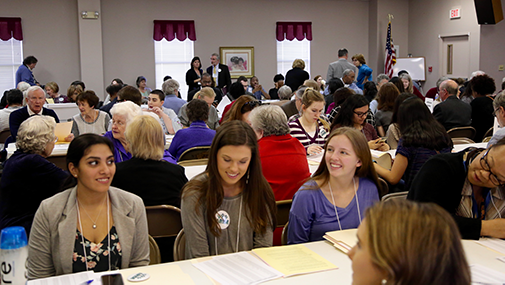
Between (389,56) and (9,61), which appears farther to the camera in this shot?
(389,56)

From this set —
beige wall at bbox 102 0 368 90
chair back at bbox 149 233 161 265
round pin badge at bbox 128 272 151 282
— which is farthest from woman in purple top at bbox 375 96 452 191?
beige wall at bbox 102 0 368 90

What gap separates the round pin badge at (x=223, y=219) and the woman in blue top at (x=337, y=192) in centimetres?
32

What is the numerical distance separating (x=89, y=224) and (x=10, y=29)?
429 inches

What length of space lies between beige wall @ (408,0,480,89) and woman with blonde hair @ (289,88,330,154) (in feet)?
29.9

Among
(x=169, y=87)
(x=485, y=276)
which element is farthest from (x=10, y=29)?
(x=485, y=276)

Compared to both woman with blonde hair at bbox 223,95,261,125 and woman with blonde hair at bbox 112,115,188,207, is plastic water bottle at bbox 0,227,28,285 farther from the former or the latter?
woman with blonde hair at bbox 223,95,261,125

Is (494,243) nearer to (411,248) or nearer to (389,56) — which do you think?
(411,248)

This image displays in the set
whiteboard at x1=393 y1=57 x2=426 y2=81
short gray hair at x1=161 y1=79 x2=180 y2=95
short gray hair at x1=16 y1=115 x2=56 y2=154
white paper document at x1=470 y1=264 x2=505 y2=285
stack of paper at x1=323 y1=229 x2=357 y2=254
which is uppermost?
whiteboard at x1=393 y1=57 x2=426 y2=81

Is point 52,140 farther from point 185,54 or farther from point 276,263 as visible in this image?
point 185,54

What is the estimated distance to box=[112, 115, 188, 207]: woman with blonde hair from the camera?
2.52 m

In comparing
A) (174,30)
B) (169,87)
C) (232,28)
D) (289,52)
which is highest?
(232,28)

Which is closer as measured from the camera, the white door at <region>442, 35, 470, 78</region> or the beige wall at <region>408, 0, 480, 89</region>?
the beige wall at <region>408, 0, 480, 89</region>

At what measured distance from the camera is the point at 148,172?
8.37 ft

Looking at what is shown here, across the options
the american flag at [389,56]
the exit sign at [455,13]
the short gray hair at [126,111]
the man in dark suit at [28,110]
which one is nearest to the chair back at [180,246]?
the short gray hair at [126,111]
